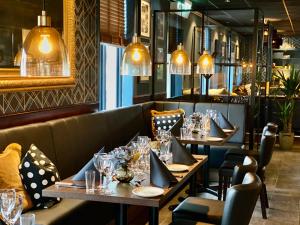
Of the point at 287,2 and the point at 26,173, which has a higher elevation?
the point at 287,2

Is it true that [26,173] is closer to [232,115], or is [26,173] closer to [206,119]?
[206,119]

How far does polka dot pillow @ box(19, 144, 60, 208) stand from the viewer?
119 inches

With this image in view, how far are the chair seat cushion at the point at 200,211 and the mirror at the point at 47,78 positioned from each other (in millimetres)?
1694

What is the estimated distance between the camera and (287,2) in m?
9.07

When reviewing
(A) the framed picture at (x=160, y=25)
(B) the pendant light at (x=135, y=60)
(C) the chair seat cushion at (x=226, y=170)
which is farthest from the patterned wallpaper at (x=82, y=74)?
(A) the framed picture at (x=160, y=25)

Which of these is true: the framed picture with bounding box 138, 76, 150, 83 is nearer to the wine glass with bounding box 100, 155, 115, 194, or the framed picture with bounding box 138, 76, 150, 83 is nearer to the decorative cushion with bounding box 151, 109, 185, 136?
the decorative cushion with bounding box 151, 109, 185, 136

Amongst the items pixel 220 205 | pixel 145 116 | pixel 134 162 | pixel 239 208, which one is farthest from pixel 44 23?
pixel 145 116

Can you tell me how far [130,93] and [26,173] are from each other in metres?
3.40

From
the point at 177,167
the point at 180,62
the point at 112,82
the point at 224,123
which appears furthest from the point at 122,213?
the point at 112,82

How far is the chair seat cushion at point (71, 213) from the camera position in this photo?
9.61 feet

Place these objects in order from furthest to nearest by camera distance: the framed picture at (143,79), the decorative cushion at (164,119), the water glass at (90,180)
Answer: the framed picture at (143,79) → the decorative cushion at (164,119) → the water glass at (90,180)

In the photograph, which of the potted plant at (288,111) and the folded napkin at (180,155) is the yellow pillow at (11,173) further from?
the potted plant at (288,111)

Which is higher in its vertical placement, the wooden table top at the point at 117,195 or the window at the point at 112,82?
the window at the point at 112,82

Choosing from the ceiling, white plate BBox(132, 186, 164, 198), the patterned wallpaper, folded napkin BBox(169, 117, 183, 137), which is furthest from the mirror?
the ceiling
